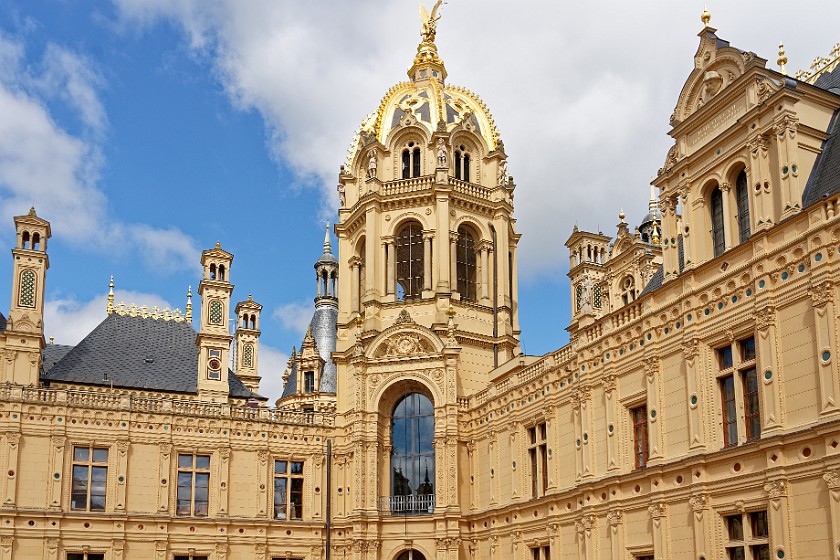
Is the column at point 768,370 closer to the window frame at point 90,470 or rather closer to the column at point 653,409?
the column at point 653,409

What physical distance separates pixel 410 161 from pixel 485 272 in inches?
266

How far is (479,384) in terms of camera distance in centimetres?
4481

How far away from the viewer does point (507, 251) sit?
4912 cm

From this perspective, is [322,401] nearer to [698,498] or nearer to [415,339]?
[415,339]

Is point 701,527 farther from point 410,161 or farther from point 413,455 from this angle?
point 410,161

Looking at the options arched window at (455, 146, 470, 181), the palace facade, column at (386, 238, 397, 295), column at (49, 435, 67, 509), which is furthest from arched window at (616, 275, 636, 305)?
column at (49, 435, 67, 509)

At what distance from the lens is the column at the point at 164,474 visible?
42.8 metres

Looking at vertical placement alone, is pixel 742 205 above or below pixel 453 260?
below

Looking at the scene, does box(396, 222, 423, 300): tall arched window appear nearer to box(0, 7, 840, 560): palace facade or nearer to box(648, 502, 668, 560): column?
box(0, 7, 840, 560): palace facade

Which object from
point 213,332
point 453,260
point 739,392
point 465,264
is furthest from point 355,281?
point 739,392

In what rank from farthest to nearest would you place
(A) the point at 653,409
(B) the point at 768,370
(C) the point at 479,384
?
(C) the point at 479,384
(A) the point at 653,409
(B) the point at 768,370

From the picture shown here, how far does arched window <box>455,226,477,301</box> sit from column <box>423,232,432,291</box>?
1.47 meters

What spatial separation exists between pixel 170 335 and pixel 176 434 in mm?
11625

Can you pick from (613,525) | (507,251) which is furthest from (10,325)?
(613,525)
